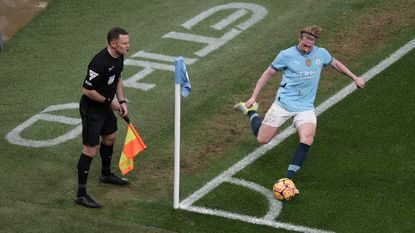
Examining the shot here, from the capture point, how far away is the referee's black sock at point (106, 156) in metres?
14.5

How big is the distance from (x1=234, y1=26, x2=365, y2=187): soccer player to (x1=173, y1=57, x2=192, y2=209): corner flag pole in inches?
39.6

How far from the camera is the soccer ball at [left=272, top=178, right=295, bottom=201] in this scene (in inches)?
547

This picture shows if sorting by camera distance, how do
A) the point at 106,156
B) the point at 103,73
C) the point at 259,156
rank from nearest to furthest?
the point at 103,73, the point at 106,156, the point at 259,156

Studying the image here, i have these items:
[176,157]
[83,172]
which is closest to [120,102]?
[83,172]

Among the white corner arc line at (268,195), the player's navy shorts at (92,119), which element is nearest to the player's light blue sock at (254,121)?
the white corner arc line at (268,195)

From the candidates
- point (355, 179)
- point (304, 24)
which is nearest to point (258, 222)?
point (355, 179)

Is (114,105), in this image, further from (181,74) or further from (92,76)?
(181,74)

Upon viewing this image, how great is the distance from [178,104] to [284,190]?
5.99 feet

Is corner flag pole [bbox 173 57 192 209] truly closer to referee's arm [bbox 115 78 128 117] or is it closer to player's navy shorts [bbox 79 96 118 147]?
referee's arm [bbox 115 78 128 117]

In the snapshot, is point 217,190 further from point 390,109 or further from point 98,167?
point 390,109

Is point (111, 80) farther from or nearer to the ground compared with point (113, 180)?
farther from the ground

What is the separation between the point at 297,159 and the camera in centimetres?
1413

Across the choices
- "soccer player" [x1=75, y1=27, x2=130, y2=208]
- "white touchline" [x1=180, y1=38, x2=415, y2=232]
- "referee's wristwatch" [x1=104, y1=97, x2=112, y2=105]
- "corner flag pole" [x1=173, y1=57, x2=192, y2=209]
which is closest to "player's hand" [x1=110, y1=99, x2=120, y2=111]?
"soccer player" [x1=75, y1=27, x2=130, y2=208]

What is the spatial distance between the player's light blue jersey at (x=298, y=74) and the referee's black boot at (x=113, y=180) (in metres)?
2.40
